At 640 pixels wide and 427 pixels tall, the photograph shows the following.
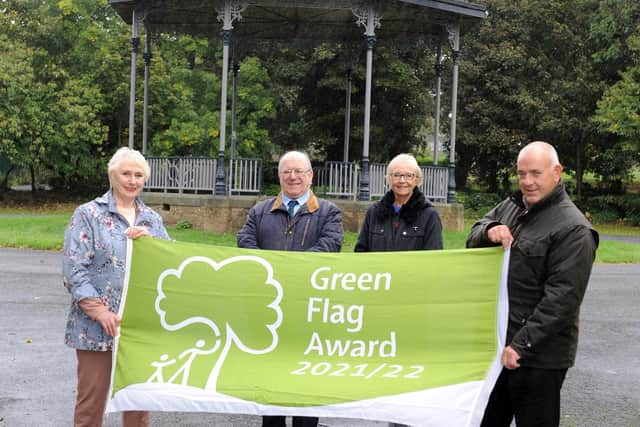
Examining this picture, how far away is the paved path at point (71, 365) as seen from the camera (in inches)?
202

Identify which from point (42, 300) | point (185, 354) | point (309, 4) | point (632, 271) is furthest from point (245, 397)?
point (309, 4)

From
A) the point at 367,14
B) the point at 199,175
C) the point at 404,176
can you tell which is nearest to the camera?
the point at 404,176

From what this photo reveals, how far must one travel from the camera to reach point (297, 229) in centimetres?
459

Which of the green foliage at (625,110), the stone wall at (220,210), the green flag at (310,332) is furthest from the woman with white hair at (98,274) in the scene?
the green foliage at (625,110)

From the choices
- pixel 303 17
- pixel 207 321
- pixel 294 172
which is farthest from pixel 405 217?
pixel 303 17

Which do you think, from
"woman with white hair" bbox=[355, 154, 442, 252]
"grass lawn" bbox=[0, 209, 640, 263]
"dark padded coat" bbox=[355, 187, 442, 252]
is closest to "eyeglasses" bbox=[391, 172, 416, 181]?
"woman with white hair" bbox=[355, 154, 442, 252]

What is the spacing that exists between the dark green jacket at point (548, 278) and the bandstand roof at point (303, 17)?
1313 cm

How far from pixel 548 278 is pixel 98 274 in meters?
2.47

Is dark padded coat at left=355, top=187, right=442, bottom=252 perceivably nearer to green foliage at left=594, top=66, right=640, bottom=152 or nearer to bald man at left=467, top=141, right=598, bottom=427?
bald man at left=467, top=141, right=598, bottom=427

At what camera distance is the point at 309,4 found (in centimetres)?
1594

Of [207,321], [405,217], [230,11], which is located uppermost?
[230,11]

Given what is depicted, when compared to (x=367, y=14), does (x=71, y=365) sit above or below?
below

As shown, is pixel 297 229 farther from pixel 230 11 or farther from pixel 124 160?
pixel 230 11

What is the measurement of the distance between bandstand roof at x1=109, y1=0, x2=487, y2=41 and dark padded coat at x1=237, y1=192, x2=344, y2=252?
12086mm
